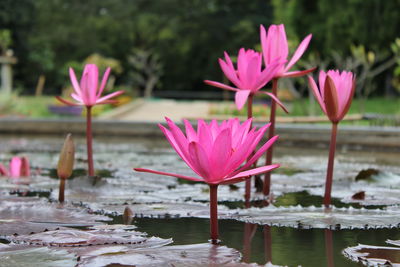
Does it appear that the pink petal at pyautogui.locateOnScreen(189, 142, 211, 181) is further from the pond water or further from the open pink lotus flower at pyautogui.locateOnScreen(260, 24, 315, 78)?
the open pink lotus flower at pyautogui.locateOnScreen(260, 24, 315, 78)

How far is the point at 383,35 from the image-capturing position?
2320 cm

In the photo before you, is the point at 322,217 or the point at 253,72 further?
the point at 253,72

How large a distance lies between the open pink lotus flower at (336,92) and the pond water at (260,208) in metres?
0.40

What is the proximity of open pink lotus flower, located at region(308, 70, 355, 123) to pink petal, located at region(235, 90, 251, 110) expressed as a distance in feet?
0.88

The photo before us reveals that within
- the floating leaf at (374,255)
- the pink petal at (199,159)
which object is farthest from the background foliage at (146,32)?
the pink petal at (199,159)

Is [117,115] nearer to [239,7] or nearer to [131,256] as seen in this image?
[131,256]

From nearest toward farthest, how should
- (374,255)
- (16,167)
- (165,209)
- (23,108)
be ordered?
(374,255) → (165,209) → (16,167) → (23,108)

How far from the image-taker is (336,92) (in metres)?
2.93

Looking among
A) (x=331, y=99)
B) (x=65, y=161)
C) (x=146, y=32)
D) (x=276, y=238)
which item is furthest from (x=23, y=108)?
(x=146, y=32)

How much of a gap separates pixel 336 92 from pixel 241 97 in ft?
1.30

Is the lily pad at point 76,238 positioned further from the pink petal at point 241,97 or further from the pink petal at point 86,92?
the pink petal at point 86,92

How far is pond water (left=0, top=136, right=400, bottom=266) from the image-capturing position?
2.33m

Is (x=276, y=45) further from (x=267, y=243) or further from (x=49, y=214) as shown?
(x=49, y=214)

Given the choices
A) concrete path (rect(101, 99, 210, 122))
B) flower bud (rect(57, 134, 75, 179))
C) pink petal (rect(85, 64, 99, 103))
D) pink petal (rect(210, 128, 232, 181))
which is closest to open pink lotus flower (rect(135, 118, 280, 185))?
pink petal (rect(210, 128, 232, 181))
